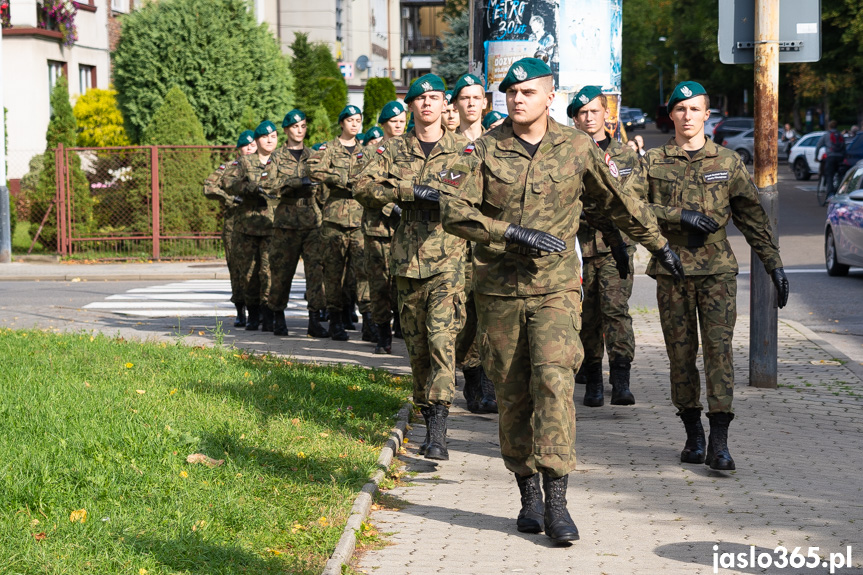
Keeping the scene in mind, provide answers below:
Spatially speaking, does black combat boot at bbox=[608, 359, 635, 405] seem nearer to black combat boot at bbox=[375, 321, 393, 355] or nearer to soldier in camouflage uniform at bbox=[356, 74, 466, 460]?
soldier in camouflage uniform at bbox=[356, 74, 466, 460]

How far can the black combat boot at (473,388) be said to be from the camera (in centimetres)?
849

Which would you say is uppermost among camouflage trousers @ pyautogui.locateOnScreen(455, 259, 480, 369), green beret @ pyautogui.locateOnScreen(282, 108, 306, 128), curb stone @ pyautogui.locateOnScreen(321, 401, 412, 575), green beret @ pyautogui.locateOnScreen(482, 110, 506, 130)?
green beret @ pyautogui.locateOnScreen(282, 108, 306, 128)

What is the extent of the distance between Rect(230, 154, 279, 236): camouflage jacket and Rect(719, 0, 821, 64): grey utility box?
16.2ft

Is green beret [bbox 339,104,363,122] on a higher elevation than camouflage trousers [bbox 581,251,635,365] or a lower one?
higher

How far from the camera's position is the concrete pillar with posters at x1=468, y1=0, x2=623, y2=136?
12.0 meters

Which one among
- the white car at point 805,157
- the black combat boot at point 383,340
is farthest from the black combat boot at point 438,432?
the white car at point 805,157

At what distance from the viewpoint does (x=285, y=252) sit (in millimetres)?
11867

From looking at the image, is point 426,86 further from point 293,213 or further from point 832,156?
point 832,156

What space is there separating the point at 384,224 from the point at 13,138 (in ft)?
66.9

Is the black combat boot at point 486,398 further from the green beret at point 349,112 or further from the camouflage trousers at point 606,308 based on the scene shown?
the green beret at point 349,112

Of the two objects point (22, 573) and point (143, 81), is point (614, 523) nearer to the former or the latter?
point (22, 573)

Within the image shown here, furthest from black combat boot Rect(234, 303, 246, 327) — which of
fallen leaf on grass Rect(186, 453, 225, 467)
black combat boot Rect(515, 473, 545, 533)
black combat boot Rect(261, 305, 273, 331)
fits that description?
black combat boot Rect(515, 473, 545, 533)

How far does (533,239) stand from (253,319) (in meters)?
8.17

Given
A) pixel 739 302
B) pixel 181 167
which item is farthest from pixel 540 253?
pixel 181 167
